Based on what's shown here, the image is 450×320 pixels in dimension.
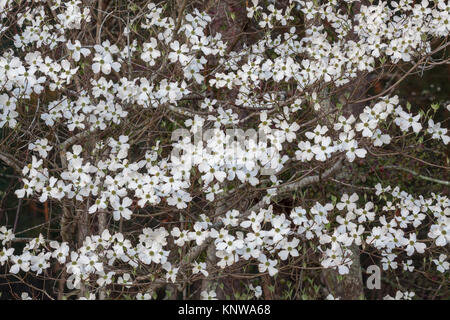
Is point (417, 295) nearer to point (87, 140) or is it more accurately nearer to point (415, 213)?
point (415, 213)

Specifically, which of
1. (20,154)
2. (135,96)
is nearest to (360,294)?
(135,96)

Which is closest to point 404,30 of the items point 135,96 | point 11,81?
point 135,96

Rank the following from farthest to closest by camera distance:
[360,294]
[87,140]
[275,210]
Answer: [275,210]
[360,294]
[87,140]
